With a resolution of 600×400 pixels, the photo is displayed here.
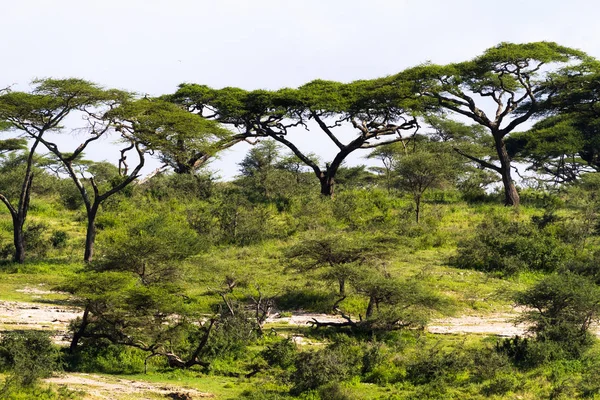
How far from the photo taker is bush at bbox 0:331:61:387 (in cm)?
1359

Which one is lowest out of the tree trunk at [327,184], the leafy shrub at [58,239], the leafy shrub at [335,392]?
the leafy shrub at [335,392]

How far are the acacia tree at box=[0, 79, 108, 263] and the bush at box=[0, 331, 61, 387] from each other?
36.5 feet

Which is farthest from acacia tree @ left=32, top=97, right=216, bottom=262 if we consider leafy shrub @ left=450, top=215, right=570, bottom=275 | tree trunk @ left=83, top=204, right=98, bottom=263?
leafy shrub @ left=450, top=215, right=570, bottom=275

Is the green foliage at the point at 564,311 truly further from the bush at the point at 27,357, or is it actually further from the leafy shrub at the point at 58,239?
the leafy shrub at the point at 58,239

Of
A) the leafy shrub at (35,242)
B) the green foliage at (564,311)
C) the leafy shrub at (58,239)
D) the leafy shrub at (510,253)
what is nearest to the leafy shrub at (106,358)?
the green foliage at (564,311)

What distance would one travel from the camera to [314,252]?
20969 millimetres

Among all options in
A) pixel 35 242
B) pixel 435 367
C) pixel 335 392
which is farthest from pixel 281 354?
pixel 35 242

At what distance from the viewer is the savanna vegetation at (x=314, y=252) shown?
16.1 m

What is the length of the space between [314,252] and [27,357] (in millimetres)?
8211

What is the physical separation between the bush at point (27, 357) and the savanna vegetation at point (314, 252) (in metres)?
0.04

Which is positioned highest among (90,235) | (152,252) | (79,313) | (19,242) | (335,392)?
(152,252)

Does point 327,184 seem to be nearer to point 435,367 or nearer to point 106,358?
point 106,358

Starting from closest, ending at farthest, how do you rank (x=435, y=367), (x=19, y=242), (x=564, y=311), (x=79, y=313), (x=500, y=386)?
(x=500, y=386), (x=435, y=367), (x=564, y=311), (x=79, y=313), (x=19, y=242)

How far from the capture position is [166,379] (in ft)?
51.7
